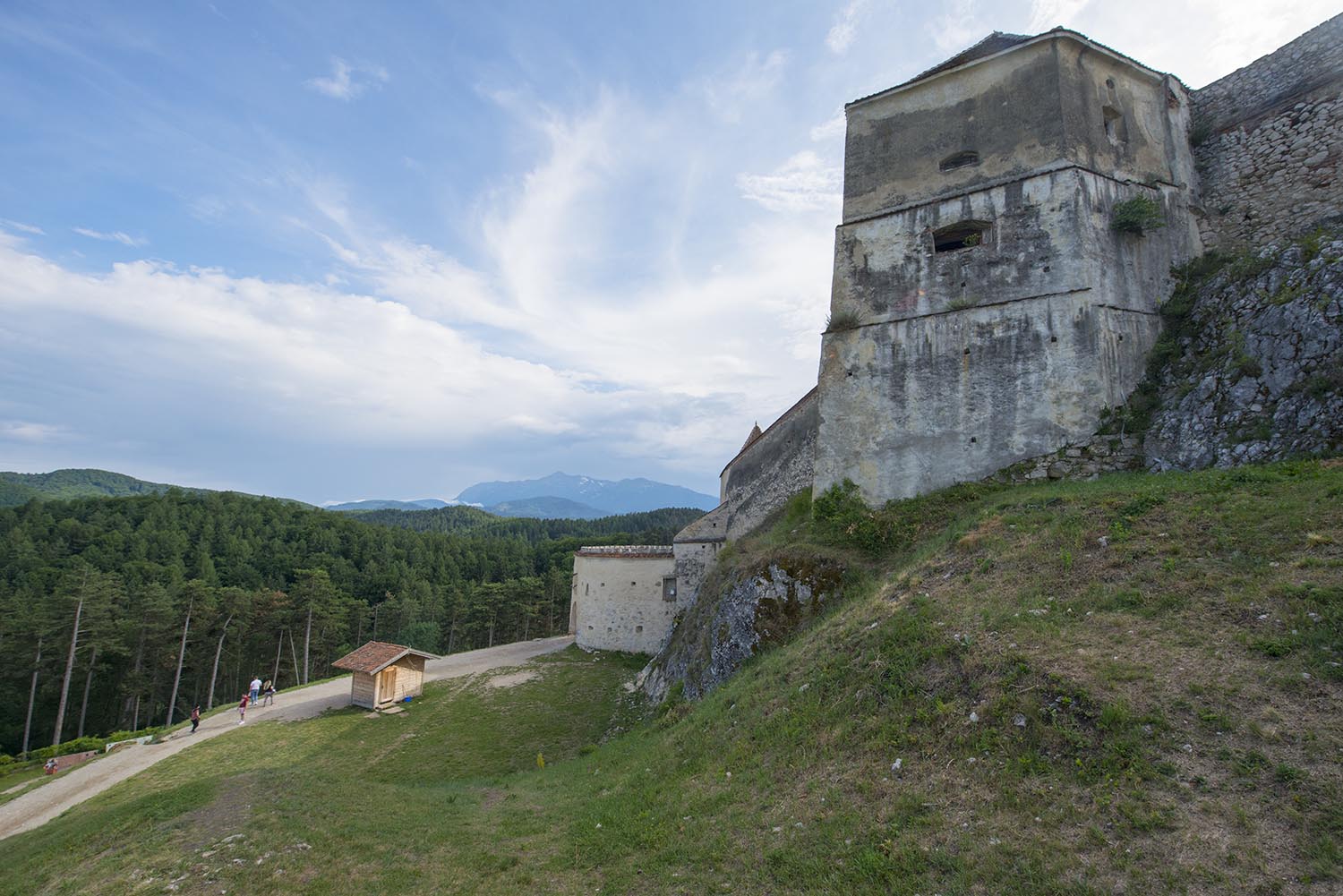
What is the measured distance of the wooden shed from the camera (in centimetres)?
2152

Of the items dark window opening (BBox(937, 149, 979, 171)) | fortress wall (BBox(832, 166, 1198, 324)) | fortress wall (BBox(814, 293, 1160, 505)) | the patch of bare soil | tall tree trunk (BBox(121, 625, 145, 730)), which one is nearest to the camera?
fortress wall (BBox(814, 293, 1160, 505))

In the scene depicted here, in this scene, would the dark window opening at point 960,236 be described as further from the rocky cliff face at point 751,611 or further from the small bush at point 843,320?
the rocky cliff face at point 751,611

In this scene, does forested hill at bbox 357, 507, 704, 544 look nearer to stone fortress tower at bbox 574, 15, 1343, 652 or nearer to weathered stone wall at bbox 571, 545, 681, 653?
weathered stone wall at bbox 571, 545, 681, 653

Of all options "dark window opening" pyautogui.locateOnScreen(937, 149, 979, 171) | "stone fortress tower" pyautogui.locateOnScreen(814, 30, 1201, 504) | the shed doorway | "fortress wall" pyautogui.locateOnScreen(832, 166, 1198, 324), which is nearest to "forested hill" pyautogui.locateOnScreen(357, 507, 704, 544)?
the shed doorway

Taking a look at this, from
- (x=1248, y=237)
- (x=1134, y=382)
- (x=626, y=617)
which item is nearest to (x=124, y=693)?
(x=626, y=617)

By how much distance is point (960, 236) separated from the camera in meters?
14.7

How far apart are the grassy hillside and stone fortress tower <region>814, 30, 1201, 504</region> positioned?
6.97ft

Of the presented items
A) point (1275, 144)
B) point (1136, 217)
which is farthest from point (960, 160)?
point (1275, 144)

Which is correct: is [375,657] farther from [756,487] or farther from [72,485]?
[72,485]

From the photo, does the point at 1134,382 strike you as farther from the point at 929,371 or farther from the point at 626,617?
the point at 626,617

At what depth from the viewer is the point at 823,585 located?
1245 cm

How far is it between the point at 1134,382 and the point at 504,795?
47.8 ft

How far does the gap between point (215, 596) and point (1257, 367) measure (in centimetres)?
5419

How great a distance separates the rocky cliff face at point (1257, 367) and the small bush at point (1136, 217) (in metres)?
1.67
